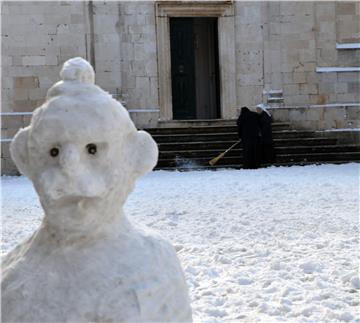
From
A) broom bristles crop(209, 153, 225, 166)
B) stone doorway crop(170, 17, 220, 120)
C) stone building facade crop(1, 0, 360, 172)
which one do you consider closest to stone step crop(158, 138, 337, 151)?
broom bristles crop(209, 153, 225, 166)

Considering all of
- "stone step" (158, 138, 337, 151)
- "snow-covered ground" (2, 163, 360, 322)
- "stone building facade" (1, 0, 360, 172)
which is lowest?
"snow-covered ground" (2, 163, 360, 322)

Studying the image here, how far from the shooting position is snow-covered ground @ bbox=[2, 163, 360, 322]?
3746 mm

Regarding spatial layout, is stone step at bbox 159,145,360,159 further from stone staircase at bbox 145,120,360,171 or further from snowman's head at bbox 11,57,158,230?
snowman's head at bbox 11,57,158,230

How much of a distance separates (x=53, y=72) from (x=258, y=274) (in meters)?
10.2

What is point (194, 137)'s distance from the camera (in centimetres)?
1336

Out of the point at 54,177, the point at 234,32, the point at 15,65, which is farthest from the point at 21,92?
the point at 54,177

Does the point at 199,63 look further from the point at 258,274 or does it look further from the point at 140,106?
the point at 258,274

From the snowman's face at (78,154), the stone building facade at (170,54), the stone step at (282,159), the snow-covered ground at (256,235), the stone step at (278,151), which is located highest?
the stone building facade at (170,54)

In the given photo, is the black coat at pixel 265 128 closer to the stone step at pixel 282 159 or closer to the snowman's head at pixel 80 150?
the stone step at pixel 282 159

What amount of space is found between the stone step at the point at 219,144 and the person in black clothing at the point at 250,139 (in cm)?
105

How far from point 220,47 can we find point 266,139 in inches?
129

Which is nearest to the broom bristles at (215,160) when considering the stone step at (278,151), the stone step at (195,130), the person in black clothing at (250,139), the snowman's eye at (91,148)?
the stone step at (278,151)

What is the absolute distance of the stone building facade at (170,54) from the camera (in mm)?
13438

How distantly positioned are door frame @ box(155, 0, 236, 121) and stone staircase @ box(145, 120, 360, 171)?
1.73 ft
